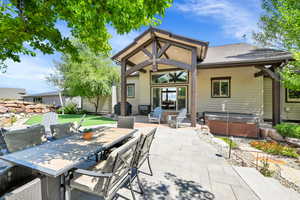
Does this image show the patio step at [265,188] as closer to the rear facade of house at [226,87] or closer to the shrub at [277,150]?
the shrub at [277,150]

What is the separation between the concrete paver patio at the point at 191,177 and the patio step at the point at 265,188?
0.12 metres

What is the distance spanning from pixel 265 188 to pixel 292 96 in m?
9.26

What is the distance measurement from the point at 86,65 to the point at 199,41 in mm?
9768

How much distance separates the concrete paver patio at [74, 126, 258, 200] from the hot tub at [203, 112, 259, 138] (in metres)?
3.36

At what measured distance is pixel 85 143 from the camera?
2.62 metres

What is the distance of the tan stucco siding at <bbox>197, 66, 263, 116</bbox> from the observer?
8.22 m

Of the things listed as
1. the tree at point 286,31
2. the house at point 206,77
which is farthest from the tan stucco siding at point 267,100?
the tree at point 286,31

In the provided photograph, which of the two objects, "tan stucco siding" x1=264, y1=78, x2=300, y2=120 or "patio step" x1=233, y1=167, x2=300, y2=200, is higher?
"tan stucco siding" x1=264, y1=78, x2=300, y2=120

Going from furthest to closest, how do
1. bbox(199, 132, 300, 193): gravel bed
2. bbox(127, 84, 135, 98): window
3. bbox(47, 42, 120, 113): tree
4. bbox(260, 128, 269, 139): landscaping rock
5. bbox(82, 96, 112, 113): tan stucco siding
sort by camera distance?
bbox(82, 96, 112, 113): tan stucco siding
bbox(127, 84, 135, 98): window
bbox(47, 42, 120, 113): tree
bbox(260, 128, 269, 139): landscaping rock
bbox(199, 132, 300, 193): gravel bed

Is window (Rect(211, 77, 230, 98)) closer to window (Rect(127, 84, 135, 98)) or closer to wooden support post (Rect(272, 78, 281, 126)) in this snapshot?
Answer: wooden support post (Rect(272, 78, 281, 126))

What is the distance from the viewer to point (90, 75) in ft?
37.2

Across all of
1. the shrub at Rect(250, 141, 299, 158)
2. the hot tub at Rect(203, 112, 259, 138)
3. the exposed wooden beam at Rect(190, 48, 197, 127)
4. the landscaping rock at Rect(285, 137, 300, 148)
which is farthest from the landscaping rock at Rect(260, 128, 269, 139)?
the exposed wooden beam at Rect(190, 48, 197, 127)

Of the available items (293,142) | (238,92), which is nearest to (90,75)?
(238,92)

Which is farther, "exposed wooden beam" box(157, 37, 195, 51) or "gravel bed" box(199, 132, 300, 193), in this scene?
"exposed wooden beam" box(157, 37, 195, 51)
